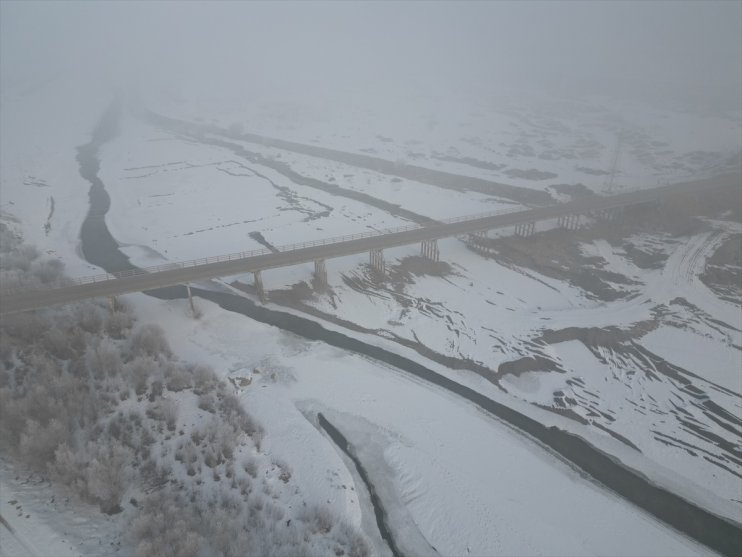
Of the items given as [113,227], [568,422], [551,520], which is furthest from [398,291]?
[113,227]

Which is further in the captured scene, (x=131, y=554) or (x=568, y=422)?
(x=568, y=422)

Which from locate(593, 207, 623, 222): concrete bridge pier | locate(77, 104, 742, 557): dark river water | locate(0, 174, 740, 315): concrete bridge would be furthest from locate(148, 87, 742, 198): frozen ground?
locate(77, 104, 742, 557): dark river water

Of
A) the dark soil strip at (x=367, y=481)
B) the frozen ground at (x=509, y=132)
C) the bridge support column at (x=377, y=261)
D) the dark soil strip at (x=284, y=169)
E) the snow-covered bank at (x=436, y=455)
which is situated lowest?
the dark soil strip at (x=367, y=481)

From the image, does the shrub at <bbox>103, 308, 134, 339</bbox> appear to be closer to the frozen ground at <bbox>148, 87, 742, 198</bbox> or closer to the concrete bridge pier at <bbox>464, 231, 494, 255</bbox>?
the concrete bridge pier at <bbox>464, 231, 494, 255</bbox>

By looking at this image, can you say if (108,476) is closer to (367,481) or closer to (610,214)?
(367,481)

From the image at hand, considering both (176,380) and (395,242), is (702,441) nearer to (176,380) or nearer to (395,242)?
(395,242)

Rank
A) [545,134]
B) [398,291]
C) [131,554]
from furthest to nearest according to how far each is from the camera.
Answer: [545,134], [398,291], [131,554]

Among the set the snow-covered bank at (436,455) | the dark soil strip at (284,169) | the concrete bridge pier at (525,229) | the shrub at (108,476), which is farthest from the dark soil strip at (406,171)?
the shrub at (108,476)

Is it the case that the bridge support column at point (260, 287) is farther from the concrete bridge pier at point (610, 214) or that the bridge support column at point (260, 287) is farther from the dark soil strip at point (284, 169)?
the concrete bridge pier at point (610, 214)
